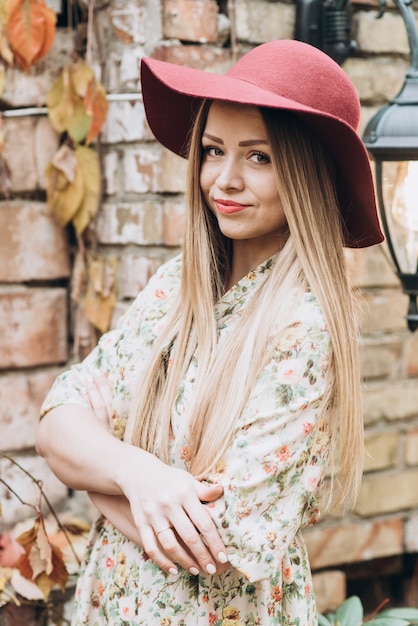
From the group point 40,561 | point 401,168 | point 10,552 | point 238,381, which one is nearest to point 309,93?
point 401,168

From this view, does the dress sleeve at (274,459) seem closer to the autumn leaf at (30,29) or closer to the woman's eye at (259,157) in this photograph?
the woman's eye at (259,157)

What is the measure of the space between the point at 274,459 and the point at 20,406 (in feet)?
2.87

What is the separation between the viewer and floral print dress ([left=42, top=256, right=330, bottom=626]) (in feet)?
4.09

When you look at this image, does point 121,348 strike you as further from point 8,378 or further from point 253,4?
point 253,4

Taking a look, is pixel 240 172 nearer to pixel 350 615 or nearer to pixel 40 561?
pixel 40 561

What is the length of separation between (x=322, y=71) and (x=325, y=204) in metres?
0.20

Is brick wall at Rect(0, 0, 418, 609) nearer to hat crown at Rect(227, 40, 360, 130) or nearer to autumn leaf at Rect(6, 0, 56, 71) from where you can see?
autumn leaf at Rect(6, 0, 56, 71)

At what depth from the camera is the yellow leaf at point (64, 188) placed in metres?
1.92

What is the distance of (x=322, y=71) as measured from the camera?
134 centimetres

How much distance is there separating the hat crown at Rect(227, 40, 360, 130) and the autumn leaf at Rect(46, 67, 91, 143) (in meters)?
0.62

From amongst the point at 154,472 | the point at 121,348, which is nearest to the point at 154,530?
the point at 154,472

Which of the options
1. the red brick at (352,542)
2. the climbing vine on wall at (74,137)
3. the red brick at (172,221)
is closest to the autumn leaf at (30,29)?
the climbing vine on wall at (74,137)

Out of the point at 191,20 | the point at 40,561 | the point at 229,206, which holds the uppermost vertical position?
the point at 191,20

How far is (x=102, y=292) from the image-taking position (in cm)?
196
